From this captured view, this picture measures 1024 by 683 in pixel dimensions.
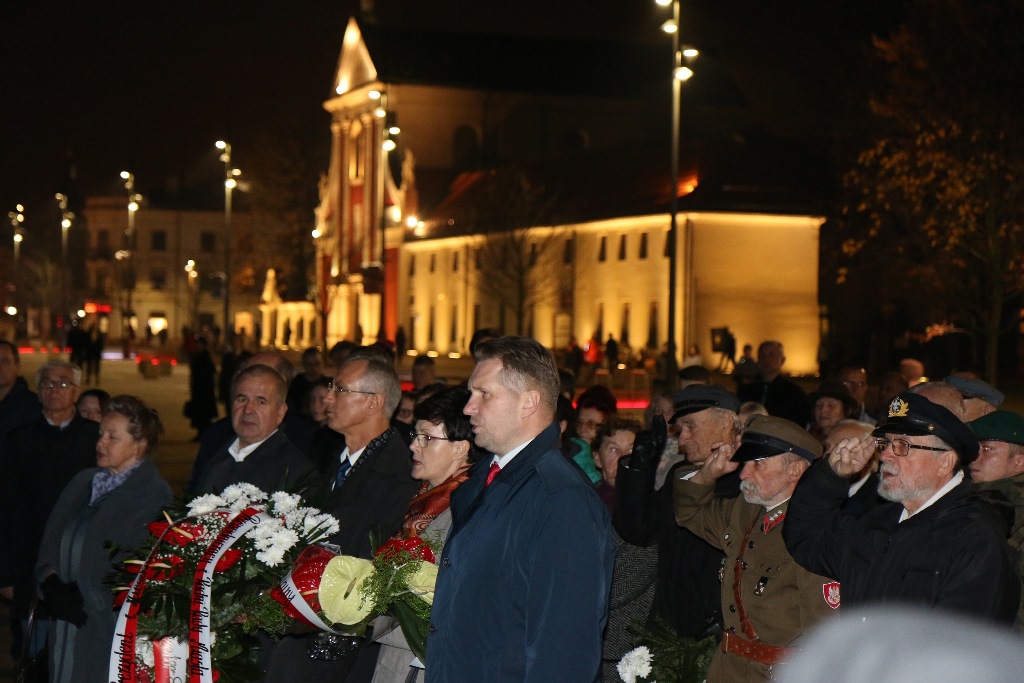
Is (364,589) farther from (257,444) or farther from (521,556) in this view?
(257,444)

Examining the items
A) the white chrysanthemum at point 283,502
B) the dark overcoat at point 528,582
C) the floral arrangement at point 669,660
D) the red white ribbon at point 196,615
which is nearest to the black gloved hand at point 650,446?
the floral arrangement at point 669,660

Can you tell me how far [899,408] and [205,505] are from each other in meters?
3.19

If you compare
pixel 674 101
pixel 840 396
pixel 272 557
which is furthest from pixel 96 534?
pixel 674 101

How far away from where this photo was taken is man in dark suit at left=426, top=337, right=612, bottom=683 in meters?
4.35

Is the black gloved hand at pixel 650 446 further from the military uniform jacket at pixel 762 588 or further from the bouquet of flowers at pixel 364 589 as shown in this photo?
the bouquet of flowers at pixel 364 589

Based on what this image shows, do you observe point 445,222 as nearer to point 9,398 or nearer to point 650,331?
point 650,331

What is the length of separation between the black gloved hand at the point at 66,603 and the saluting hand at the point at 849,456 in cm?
423

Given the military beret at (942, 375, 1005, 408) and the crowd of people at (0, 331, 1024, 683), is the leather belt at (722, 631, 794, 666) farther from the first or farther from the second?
the military beret at (942, 375, 1005, 408)

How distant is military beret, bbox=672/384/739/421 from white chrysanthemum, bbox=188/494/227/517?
2.25 meters

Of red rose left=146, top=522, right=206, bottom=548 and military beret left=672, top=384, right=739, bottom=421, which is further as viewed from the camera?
military beret left=672, top=384, right=739, bottom=421

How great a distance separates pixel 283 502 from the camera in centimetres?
658

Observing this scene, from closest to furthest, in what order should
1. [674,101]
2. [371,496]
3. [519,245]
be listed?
[371,496] → [674,101] → [519,245]

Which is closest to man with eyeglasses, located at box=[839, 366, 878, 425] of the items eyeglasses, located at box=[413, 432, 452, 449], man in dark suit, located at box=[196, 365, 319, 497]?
man in dark suit, located at box=[196, 365, 319, 497]

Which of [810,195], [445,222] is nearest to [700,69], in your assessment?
[445,222]
